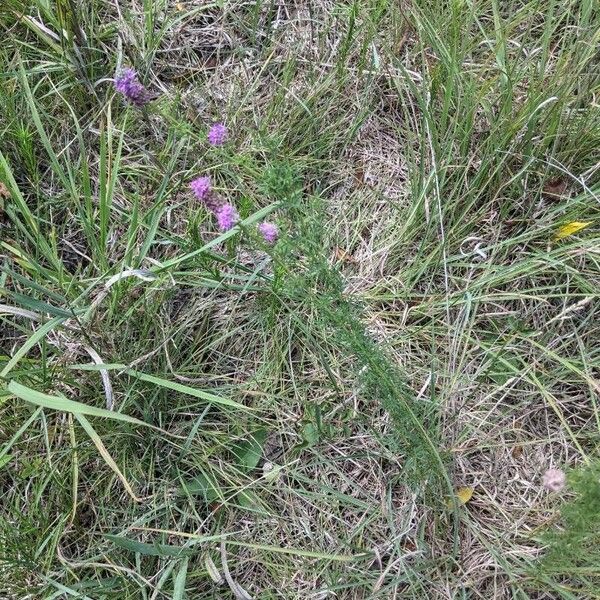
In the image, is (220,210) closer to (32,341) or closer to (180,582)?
(32,341)

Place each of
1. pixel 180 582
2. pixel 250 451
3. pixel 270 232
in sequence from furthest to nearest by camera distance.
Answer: pixel 250 451
pixel 180 582
pixel 270 232

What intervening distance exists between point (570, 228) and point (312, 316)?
76 centimetres

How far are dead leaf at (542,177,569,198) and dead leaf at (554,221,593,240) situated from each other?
11 centimetres

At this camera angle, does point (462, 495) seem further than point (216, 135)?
Yes

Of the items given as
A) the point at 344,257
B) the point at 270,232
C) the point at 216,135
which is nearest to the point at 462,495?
the point at 344,257

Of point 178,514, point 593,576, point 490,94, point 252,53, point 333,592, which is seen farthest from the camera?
point 252,53

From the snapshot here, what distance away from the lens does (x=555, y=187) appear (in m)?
1.94

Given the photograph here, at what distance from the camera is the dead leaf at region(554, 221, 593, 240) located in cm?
184

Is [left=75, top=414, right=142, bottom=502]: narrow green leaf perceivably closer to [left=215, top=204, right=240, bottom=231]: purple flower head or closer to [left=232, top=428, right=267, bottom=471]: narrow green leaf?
[left=232, top=428, right=267, bottom=471]: narrow green leaf

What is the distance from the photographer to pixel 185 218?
2018mm

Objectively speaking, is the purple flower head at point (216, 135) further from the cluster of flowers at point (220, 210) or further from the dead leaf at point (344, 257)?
the dead leaf at point (344, 257)

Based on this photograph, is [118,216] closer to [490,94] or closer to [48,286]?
[48,286]

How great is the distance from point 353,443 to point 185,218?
83 centimetres

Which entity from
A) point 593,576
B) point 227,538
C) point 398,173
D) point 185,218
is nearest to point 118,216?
point 185,218
